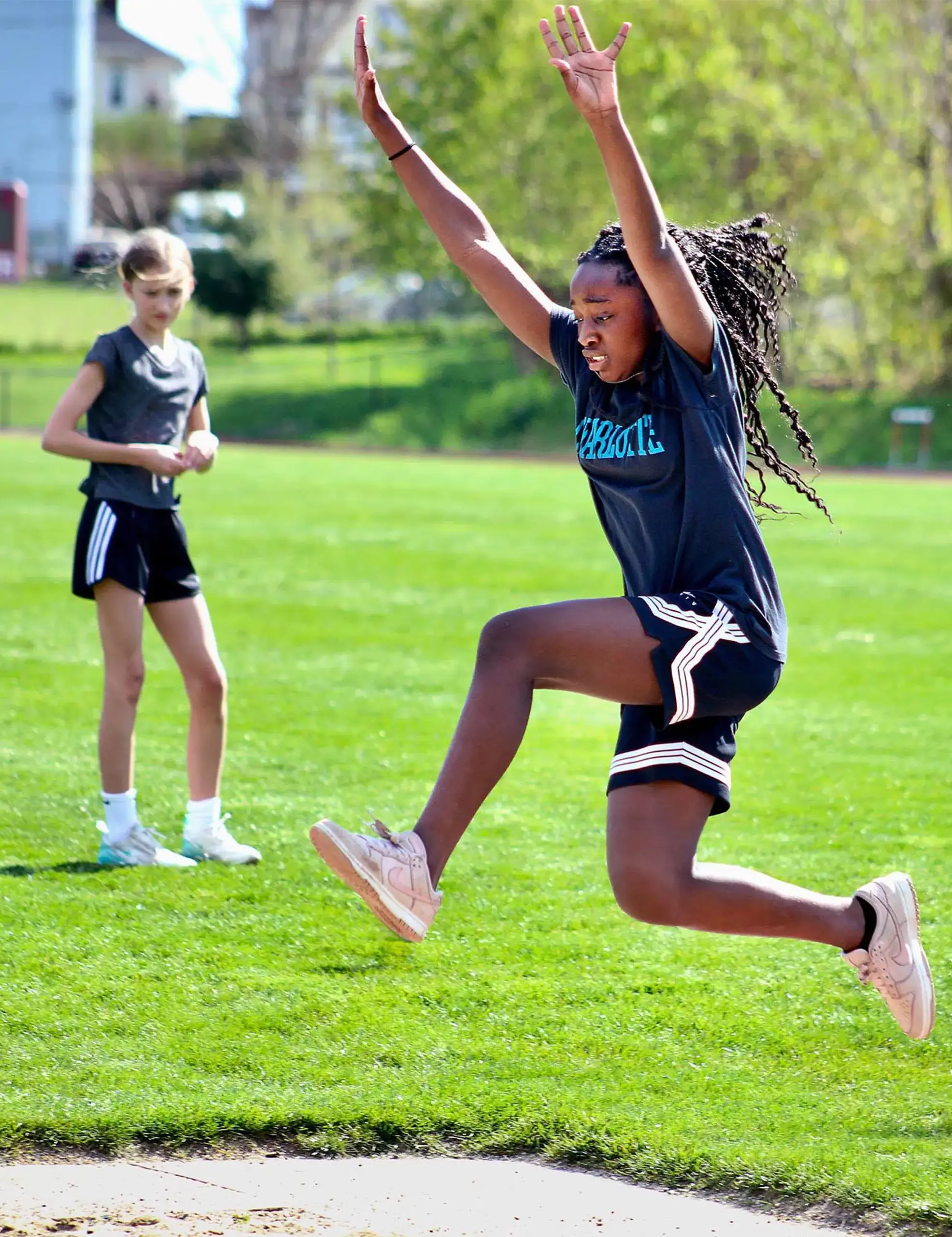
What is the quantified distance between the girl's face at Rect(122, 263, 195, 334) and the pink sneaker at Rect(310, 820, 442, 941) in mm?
2985

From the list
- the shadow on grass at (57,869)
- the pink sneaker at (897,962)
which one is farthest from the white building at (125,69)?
the pink sneaker at (897,962)

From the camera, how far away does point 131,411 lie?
6.02 m

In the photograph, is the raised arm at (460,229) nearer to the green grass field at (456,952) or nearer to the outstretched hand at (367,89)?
the outstretched hand at (367,89)

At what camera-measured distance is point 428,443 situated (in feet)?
119

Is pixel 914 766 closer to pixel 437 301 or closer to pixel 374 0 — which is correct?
pixel 437 301

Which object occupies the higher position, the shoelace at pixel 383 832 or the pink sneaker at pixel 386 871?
the shoelace at pixel 383 832

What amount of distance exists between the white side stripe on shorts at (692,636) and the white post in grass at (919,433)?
2895 centimetres

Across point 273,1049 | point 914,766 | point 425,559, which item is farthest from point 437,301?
point 273,1049

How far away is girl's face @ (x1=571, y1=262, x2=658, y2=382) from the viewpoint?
12.1 ft

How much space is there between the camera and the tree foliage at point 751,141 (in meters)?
36.2

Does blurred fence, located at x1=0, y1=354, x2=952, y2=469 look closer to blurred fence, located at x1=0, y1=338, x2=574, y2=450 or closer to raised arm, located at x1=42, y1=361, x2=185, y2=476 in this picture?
blurred fence, located at x1=0, y1=338, x2=574, y2=450

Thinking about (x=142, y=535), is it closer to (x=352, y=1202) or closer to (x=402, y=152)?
(x=402, y=152)

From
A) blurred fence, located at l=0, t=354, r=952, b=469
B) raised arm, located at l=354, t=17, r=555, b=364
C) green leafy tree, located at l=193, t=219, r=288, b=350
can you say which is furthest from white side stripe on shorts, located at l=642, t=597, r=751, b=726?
green leafy tree, located at l=193, t=219, r=288, b=350

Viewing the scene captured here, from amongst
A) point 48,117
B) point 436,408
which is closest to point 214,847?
point 436,408
